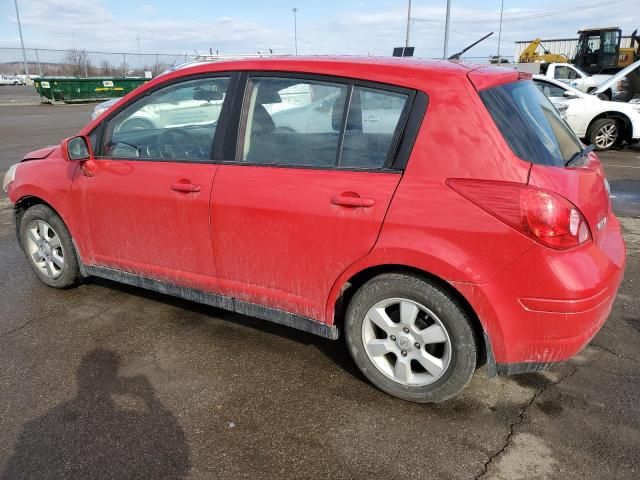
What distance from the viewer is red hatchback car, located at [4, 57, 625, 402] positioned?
245cm

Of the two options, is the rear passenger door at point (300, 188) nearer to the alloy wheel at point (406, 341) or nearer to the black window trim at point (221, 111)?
the black window trim at point (221, 111)

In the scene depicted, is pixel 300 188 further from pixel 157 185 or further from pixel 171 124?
pixel 171 124

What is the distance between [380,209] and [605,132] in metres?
11.0

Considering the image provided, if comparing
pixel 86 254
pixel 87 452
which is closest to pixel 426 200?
pixel 87 452

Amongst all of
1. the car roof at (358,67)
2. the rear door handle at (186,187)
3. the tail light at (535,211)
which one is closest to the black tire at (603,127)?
the car roof at (358,67)

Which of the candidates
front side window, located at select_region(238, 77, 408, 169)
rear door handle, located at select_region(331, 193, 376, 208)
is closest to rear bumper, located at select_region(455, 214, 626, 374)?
rear door handle, located at select_region(331, 193, 376, 208)

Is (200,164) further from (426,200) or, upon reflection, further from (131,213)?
(426,200)

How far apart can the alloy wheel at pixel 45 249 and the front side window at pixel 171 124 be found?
1.02 m

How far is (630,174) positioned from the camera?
930 centimetres

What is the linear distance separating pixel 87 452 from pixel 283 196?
1610mm

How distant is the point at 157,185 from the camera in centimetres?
339

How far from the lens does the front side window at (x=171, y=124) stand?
3311mm

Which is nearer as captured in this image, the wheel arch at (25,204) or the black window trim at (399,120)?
the black window trim at (399,120)

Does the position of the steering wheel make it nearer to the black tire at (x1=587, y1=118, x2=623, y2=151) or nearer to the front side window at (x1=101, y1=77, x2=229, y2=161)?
the front side window at (x1=101, y1=77, x2=229, y2=161)
